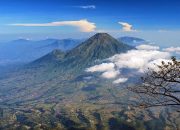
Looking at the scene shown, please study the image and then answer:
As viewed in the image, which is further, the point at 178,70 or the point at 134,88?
the point at 134,88

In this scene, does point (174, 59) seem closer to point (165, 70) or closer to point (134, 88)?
point (165, 70)

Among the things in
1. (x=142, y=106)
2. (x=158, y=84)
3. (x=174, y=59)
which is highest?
(x=174, y=59)

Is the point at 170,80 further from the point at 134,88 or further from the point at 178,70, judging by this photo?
the point at 134,88

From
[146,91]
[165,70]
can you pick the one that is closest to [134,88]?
[146,91]

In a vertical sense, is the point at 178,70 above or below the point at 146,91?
above

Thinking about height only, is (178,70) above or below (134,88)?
above

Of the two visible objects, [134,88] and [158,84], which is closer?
[158,84]

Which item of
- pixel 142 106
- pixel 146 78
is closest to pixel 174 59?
pixel 146 78

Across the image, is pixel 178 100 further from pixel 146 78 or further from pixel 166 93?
pixel 146 78
